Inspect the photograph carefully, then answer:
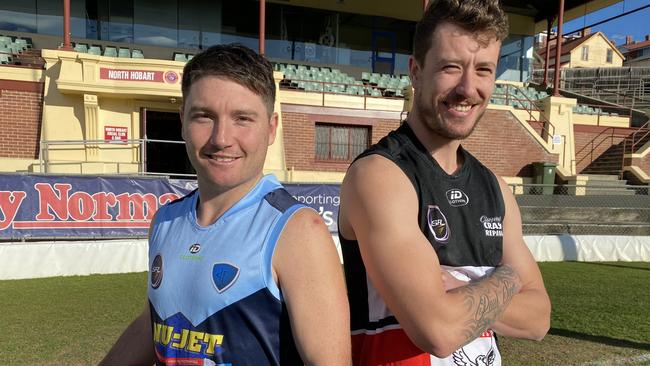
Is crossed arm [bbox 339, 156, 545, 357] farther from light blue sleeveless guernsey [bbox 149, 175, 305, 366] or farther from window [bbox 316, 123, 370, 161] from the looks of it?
window [bbox 316, 123, 370, 161]

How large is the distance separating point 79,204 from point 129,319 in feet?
12.6

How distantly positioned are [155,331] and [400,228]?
0.85 m

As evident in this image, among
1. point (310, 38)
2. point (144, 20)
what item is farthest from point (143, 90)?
point (310, 38)

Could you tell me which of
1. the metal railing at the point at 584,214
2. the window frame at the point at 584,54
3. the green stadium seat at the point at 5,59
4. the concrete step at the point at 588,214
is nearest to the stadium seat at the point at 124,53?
the green stadium seat at the point at 5,59

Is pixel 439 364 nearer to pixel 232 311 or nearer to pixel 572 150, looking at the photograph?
pixel 232 311

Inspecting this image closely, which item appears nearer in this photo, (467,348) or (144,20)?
(467,348)

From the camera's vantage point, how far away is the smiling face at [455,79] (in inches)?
57.9

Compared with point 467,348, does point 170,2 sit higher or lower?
higher

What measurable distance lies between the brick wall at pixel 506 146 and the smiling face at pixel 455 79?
16.8 meters

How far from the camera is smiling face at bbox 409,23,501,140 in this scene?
147cm

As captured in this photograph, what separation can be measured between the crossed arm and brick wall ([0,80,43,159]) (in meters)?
16.0

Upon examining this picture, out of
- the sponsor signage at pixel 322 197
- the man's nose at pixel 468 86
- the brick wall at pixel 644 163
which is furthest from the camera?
the brick wall at pixel 644 163

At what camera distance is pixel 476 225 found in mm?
1566

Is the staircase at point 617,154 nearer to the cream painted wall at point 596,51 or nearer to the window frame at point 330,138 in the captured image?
→ the window frame at point 330,138
